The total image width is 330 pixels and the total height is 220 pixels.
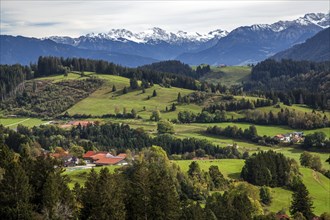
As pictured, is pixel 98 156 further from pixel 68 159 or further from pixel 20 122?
pixel 20 122

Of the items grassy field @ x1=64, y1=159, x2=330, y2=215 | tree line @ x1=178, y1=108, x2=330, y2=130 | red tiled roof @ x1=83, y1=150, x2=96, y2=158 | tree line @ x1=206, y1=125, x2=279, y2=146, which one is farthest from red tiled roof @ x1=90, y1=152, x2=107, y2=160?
tree line @ x1=178, y1=108, x2=330, y2=130

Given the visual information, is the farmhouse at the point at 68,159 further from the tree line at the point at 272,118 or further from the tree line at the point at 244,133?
the tree line at the point at 272,118

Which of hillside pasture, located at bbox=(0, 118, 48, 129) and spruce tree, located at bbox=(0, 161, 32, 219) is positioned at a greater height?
spruce tree, located at bbox=(0, 161, 32, 219)

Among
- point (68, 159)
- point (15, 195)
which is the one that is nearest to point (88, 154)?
point (68, 159)

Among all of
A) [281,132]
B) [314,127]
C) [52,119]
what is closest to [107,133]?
[52,119]

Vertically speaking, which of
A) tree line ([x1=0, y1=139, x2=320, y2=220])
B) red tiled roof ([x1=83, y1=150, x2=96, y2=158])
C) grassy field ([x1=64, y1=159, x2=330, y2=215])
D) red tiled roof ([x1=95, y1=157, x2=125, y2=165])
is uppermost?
tree line ([x1=0, y1=139, x2=320, y2=220])

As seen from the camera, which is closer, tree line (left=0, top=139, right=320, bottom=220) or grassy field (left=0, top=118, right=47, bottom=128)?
tree line (left=0, top=139, right=320, bottom=220)

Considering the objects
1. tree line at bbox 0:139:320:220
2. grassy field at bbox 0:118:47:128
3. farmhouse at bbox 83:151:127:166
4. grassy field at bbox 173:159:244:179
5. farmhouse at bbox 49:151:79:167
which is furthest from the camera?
Result: grassy field at bbox 0:118:47:128

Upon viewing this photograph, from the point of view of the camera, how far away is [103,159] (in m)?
116

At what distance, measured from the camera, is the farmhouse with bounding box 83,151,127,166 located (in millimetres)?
112963

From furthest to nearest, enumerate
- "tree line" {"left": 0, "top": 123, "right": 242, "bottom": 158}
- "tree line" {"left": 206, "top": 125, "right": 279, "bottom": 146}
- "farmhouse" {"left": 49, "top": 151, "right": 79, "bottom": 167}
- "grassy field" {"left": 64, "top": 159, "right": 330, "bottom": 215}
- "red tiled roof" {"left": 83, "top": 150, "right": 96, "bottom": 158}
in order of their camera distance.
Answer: "tree line" {"left": 206, "top": 125, "right": 279, "bottom": 146}, "tree line" {"left": 0, "top": 123, "right": 242, "bottom": 158}, "red tiled roof" {"left": 83, "top": 150, "right": 96, "bottom": 158}, "farmhouse" {"left": 49, "top": 151, "right": 79, "bottom": 167}, "grassy field" {"left": 64, "top": 159, "right": 330, "bottom": 215}

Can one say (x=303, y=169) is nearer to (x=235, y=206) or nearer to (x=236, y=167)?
(x=236, y=167)

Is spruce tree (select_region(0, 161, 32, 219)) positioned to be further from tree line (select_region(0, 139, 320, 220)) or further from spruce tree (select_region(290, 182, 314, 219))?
spruce tree (select_region(290, 182, 314, 219))

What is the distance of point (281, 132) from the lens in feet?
583
